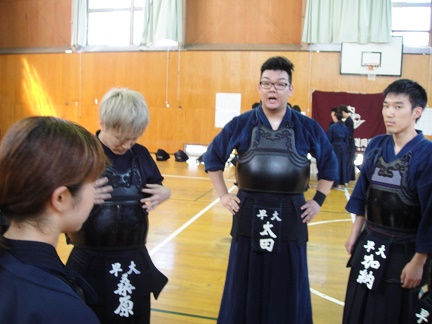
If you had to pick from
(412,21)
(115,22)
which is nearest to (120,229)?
(412,21)

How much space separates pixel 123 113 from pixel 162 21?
38.6ft

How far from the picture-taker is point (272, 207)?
2.49 metres

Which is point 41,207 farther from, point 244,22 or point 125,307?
point 244,22

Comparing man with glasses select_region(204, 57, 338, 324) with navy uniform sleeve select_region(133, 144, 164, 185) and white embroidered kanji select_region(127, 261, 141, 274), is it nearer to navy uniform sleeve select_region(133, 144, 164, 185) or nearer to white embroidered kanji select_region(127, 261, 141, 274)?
navy uniform sleeve select_region(133, 144, 164, 185)

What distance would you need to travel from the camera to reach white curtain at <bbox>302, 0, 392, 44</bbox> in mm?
11734

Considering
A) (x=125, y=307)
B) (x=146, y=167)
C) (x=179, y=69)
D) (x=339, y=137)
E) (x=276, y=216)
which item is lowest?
(x=125, y=307)

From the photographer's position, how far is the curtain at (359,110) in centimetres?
1220

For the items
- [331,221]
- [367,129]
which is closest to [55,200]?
[331,221]

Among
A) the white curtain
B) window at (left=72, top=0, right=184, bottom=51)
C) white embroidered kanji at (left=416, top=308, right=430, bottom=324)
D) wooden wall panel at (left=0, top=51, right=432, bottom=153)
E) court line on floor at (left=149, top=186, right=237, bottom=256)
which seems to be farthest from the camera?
window at (left=72, top=0, right=184, bottom=51)

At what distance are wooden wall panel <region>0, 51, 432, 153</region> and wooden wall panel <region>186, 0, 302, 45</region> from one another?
455mm

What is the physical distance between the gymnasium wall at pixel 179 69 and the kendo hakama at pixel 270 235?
10.6 metres

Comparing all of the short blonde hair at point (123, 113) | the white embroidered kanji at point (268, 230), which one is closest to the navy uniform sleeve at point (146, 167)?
the short blonde hair at point (123, 113)

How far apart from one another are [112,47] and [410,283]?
13453 mm

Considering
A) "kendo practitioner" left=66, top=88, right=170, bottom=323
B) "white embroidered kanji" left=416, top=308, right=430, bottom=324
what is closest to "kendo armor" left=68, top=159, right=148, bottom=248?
"kendo practitioner" left=66, top=88, right=170, bottom=323
